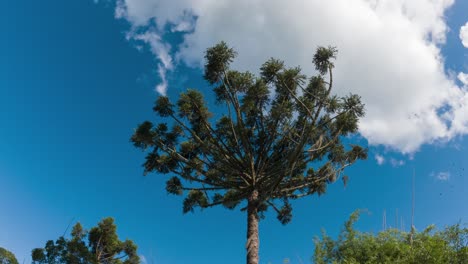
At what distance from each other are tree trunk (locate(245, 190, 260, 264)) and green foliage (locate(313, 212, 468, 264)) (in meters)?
2.22

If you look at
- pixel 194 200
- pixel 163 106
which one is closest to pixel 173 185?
pixel 194 200

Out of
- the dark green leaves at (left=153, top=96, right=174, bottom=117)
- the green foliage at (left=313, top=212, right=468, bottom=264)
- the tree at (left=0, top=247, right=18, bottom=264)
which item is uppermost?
the dark green leaves at (left=153, top=96, right=174, bottom=117)

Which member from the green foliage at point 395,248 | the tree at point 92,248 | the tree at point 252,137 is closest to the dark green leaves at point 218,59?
the tree at point 252,137

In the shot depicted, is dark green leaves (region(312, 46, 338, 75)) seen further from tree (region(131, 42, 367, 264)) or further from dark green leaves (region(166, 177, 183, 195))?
dark green leaves (region(166, 177, 183, 195))

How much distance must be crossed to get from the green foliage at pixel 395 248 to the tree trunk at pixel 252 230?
7.29 feet

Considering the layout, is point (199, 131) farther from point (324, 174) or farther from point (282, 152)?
point (324, 174)

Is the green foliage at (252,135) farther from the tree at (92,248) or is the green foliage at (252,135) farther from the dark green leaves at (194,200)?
the tree at (92,248)

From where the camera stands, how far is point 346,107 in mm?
14359

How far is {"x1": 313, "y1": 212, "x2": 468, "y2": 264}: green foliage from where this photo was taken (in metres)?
9.84

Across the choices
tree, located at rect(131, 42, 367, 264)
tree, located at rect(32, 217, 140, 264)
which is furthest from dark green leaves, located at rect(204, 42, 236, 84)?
tree, located at rect(32, 217, 140, 264)

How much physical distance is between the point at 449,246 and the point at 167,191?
11.8 m

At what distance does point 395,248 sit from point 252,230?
489 centimetres

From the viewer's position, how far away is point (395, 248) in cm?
1099

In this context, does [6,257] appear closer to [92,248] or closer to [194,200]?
[92,248]
